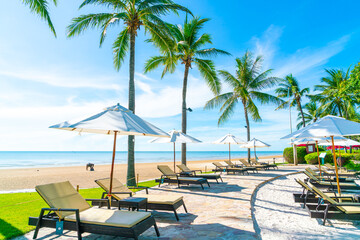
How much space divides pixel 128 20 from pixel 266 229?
934 cm

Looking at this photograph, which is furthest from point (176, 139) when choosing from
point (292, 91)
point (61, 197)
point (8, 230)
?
point (292, 91)

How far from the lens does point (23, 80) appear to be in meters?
12.8

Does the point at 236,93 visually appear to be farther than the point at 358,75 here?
Yes

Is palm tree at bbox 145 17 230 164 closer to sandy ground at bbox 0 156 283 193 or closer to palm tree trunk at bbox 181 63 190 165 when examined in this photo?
palm tree trunk at bbox 181 63 190 165

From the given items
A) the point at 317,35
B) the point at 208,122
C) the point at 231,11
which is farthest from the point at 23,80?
the point at 208,122

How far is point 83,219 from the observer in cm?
330

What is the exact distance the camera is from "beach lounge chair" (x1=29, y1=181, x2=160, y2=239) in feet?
10.1

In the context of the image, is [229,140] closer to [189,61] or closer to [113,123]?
[189,61]

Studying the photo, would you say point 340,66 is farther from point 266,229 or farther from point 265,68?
point 266,229

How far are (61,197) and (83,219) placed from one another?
2.64ft

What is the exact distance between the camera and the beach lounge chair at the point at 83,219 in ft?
10.1

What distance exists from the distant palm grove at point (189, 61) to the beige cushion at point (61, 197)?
4847 millimetres

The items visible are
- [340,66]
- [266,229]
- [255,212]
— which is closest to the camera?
[266,229]

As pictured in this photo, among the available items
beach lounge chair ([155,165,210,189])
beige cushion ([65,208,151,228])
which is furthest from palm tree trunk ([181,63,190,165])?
beige cushion ([65,208,151,228])
